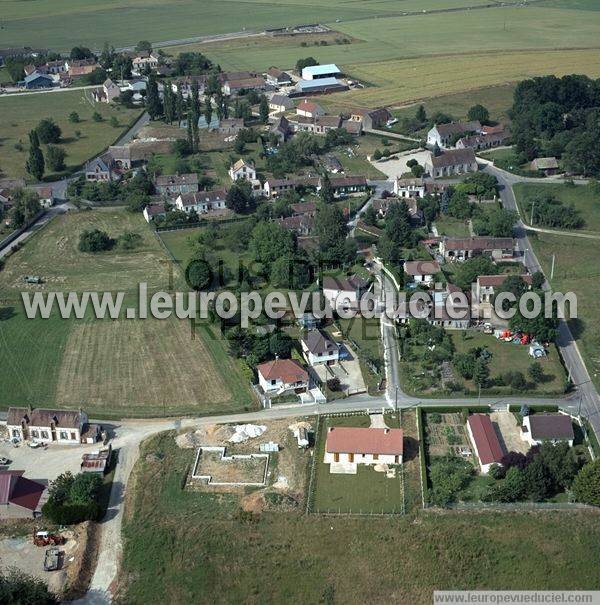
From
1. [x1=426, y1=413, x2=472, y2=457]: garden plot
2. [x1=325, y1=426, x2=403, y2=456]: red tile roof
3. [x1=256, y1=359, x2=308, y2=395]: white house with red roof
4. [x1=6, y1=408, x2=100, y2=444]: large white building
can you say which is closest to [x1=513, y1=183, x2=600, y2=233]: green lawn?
[x1=426, y1=413, x2=472, y2=457]: garden plot

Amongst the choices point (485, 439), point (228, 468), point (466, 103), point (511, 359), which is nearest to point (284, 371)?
point (228, 468)

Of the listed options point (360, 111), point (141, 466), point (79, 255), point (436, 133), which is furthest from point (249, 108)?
point (141, 466)

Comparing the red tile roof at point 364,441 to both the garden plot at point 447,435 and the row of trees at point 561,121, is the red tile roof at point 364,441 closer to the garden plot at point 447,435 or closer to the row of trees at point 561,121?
the garden plot at point 447,435

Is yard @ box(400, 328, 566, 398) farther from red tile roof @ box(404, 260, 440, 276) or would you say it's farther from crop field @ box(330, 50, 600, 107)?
crop field @ box(330, 50, 600, 107)

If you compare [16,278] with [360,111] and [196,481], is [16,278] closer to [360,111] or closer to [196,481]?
[196,481]

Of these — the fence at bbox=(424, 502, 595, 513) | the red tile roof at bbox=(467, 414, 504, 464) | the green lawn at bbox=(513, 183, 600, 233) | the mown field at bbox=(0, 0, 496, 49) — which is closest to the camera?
the fence at bbox=(424, 502, 595, 513)

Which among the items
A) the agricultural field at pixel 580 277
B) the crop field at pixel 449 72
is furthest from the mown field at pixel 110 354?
the crop field at pixel 449 72
